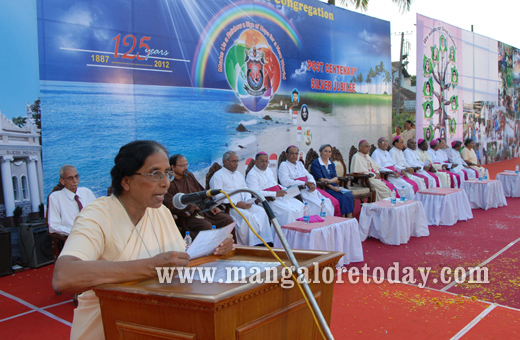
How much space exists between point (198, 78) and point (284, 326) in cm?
533

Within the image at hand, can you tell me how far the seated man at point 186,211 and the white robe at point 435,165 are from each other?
21.3 feet

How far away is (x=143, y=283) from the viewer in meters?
1.55

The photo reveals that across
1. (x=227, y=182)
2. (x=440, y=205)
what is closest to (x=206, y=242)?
(x=227, y=182)

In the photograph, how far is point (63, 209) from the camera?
14.6ft

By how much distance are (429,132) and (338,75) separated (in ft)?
14.7

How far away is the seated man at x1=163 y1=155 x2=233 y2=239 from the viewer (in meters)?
5.10

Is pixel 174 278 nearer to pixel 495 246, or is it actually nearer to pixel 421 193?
pixel 495 246

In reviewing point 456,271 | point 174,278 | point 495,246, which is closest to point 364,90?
point 495,246

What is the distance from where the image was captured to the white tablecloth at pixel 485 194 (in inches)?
Answer: 348

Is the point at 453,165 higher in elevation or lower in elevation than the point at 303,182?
higher

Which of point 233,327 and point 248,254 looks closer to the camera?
point 233,327

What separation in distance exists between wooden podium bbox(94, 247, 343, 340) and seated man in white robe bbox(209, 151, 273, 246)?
166 inches

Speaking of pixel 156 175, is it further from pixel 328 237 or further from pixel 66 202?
pixel 328 237

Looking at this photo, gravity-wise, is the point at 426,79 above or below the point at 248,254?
above
